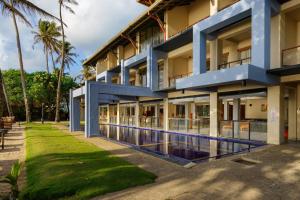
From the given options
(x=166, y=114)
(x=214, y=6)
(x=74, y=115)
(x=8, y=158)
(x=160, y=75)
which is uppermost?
(x=214, y=6)

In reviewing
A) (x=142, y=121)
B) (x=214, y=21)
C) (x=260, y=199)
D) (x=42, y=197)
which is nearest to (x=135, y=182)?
(x=42, y=197)

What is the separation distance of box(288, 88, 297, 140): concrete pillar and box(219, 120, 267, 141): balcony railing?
1.56 meters

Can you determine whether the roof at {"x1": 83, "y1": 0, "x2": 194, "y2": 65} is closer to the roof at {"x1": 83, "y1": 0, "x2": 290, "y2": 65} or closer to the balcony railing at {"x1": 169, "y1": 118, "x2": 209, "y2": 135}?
the roof at {"x1": 83, "y1": 0, "x2": 290, "y2": 65}

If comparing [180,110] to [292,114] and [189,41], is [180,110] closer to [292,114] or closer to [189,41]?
[189,41]

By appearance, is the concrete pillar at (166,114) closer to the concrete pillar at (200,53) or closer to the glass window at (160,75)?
the glass window at (160,75)

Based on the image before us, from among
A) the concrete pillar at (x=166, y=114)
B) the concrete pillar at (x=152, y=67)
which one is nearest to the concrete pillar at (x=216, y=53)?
the concrete pillar at (x=152, y=67)

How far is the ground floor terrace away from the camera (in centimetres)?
1474

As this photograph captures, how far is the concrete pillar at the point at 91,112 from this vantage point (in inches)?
777

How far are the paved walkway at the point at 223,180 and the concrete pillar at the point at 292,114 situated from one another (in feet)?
17.0

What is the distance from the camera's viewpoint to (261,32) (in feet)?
44.8

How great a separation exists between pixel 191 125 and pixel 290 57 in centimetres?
909

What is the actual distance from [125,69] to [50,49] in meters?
26.4

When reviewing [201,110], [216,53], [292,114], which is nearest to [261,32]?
[216,53]

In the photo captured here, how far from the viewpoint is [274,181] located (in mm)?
7562
